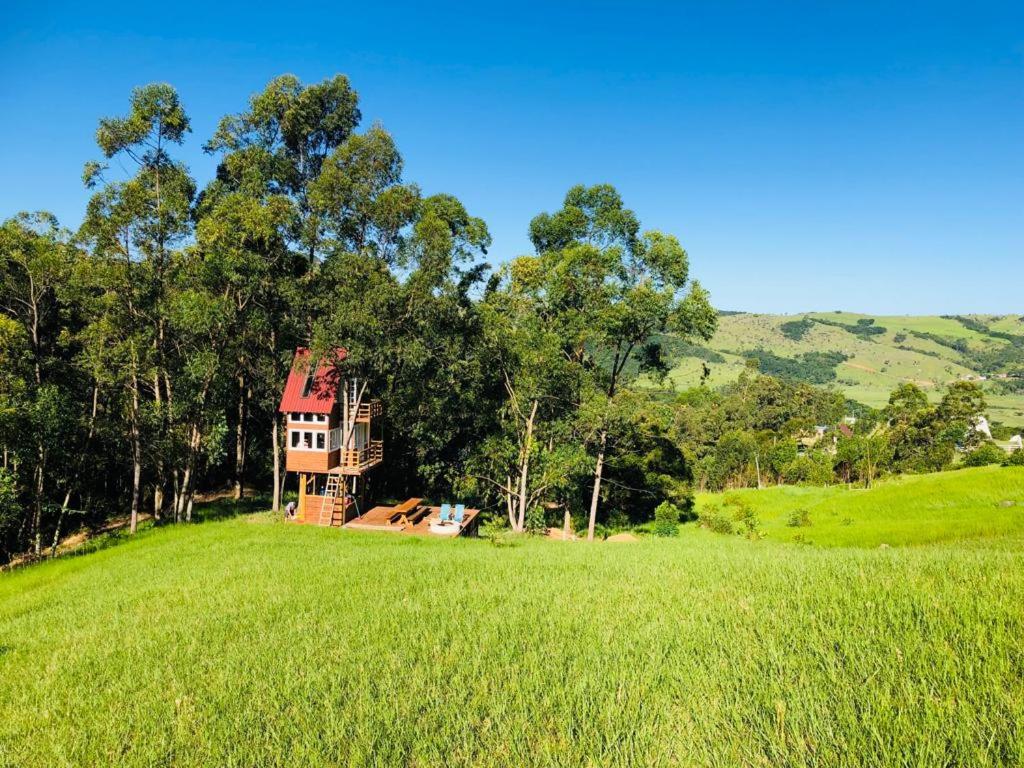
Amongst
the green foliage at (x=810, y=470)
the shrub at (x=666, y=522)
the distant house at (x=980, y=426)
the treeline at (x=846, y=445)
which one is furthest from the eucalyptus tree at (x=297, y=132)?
the distant house at (x=980, y=426)

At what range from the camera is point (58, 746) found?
4289mm

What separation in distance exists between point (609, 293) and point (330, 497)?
16065 millimetres

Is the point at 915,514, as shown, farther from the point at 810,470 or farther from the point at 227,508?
the point at 227,508

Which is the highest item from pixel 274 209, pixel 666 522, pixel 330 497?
pixel 274 209

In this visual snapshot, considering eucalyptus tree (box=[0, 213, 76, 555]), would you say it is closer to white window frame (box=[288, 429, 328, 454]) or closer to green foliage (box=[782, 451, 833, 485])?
white window frame (box=[288, 429, 328, 454])

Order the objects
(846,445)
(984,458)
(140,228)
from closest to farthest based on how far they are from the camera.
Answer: (140,228) → (984,458) → (846,445)

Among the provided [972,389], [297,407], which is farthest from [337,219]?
[972,389]

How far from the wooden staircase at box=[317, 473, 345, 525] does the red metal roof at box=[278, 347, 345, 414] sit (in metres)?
3.33

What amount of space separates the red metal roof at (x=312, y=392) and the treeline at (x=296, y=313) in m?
1.25

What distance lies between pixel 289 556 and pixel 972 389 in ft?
218

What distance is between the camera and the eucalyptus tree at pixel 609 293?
70.4ft

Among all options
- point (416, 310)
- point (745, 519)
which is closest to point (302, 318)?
point (416, 310)

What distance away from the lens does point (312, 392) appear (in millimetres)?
24156

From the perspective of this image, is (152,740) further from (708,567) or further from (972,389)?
(972,389)
